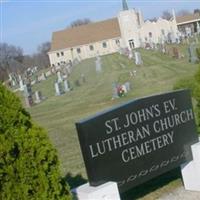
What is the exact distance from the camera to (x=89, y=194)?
200 inches

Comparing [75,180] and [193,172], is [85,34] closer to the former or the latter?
[75,180]

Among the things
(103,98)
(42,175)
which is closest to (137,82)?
(103,98)

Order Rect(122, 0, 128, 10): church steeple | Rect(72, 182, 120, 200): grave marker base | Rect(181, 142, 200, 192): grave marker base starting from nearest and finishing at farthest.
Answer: Rect(72, 182, 120, 200): grave marker base, Rect(181, 142, 200, 192): grave marker base, Rect(122, 0, 128, 10): church steeple

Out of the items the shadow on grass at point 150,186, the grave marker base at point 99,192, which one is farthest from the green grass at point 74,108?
the grave marker base at point 99,192

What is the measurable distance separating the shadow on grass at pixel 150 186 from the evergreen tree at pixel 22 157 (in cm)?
243

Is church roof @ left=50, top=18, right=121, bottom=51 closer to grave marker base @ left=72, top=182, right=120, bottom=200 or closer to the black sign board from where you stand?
the black sign board

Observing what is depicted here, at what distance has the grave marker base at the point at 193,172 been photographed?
6.49 metres

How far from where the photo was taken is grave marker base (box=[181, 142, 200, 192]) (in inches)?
255

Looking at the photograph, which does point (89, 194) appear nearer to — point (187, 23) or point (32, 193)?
point (32, 193)

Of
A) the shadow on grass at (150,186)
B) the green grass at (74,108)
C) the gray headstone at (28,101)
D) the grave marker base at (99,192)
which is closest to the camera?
the grave marker base at (99,192)

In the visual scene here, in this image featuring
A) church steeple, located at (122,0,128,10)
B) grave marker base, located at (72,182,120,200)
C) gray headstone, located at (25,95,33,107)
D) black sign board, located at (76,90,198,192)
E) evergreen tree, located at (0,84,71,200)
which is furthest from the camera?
church steeple, located at (122,0,128,10)

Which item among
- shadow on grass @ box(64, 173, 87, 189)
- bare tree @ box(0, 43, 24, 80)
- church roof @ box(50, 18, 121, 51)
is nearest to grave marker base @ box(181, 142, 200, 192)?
shadow on grass @ box(64, 173, 87, 189)

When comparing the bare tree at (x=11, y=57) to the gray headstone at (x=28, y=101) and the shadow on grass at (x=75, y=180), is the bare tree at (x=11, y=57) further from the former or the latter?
the shadow on grass at (x=75, y=180)

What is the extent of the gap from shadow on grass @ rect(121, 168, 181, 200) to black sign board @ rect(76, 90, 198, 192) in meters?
0.67
